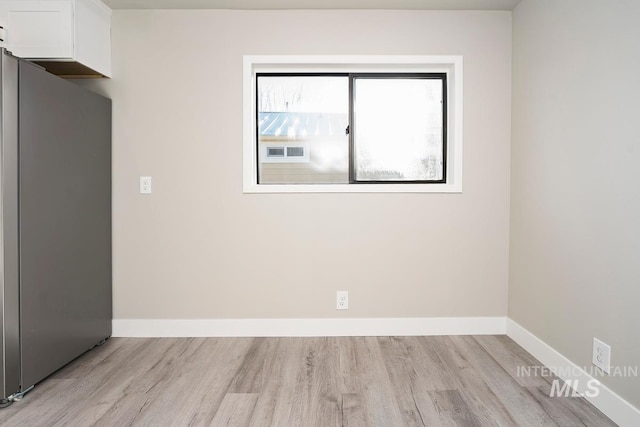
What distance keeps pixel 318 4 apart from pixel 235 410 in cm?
262

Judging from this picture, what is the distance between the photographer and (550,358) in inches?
90.3

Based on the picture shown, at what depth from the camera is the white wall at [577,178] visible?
5.64 feet

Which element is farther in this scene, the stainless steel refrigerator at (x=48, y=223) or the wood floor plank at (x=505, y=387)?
the stainless steel refrigerator at (x=48, y=223)

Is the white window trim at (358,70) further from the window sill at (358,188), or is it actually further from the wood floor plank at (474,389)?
the wood floor plank at (474,389)

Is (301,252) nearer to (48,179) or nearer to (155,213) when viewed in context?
(155,213)

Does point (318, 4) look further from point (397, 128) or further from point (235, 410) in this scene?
point (235, 410)

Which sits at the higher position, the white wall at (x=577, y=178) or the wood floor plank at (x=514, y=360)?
the white wall at (x=577, y=178)

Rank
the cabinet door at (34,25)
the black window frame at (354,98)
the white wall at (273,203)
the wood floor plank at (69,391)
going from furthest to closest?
the black window frame at (354,98)
the white wall at (273,203)
the cabinet door at (34,25)
the wood floor plank at (69,391)

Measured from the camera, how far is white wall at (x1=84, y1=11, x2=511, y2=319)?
9.22 feet

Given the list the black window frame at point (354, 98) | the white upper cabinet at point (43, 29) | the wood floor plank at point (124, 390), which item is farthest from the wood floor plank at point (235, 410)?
the white upper cabinet at point (43, 29)

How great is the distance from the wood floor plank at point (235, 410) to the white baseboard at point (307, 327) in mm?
844

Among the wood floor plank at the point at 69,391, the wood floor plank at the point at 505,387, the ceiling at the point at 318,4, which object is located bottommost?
the wood floor plank at the point at 69,391

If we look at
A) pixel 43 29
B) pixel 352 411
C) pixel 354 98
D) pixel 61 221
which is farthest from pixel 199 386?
pixel 43 29

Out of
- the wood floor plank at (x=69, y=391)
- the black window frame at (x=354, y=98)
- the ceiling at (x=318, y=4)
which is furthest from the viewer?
the black window frame at (x=354, y=98)
